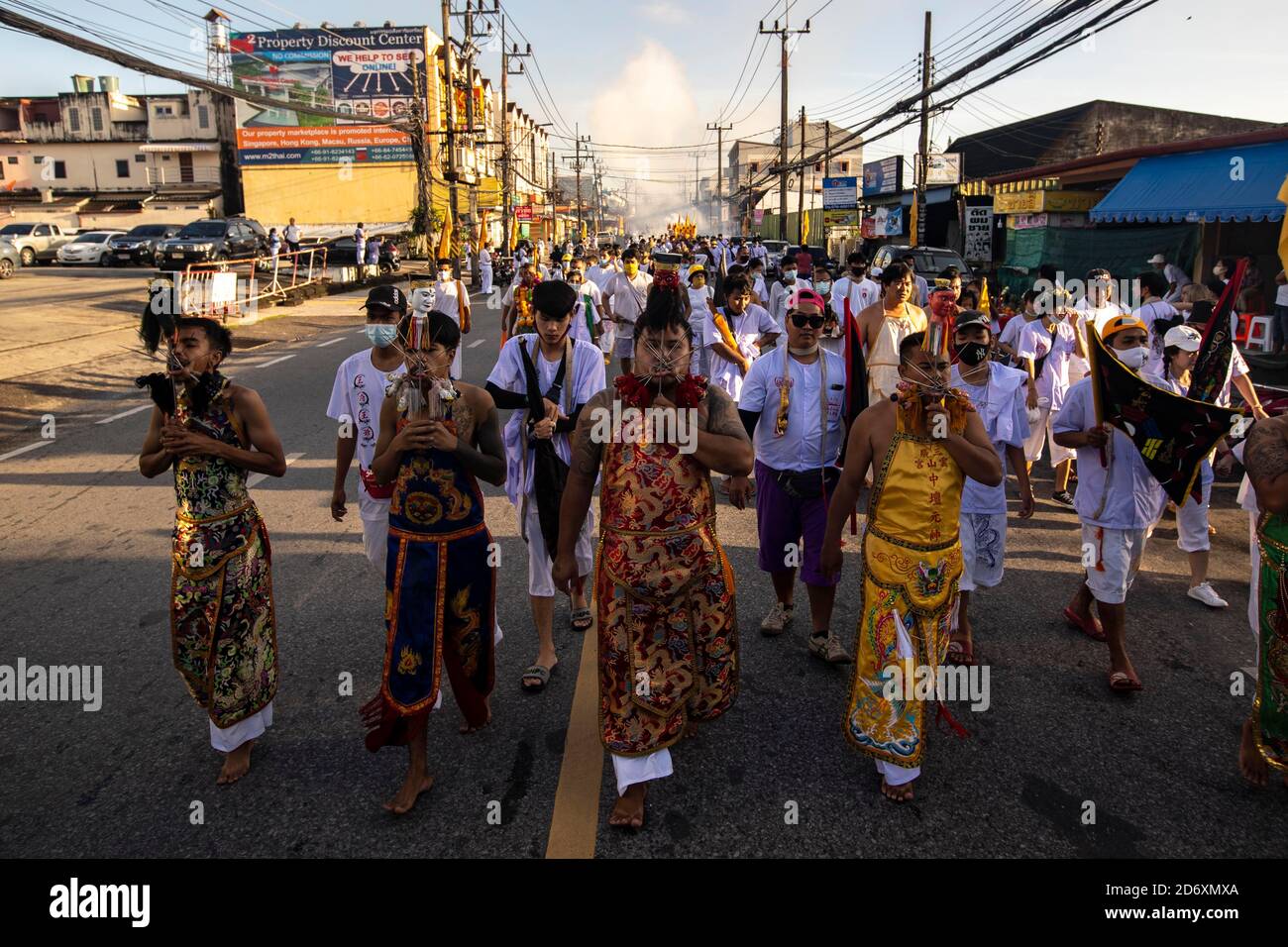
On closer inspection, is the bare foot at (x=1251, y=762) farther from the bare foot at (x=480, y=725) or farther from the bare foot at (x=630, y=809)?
the bare foot at (x=480, y=725)

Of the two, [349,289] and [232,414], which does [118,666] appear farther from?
[349,289]

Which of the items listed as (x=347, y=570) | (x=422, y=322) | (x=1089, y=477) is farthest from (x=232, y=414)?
(x=1089, y=477)

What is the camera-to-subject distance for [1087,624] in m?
4.81

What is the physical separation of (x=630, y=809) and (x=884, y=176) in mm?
40765

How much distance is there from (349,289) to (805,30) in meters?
24.4

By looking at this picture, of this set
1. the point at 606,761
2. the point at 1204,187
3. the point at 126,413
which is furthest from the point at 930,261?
the point at 606,761

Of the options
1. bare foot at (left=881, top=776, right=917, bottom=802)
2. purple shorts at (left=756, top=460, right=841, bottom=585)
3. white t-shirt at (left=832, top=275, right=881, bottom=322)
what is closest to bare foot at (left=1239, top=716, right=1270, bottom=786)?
bare foot at (left=881, top=776, right=917, bottom=802)

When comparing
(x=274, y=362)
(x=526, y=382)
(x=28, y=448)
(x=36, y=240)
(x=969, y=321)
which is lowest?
(x=28, y=448)

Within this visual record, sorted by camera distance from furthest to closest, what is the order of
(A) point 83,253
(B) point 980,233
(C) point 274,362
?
(A) point 83,253 → (B) point 980,233 → (C) point 274,362

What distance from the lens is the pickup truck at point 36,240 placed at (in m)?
33.9

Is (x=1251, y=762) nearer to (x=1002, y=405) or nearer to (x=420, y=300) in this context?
(x=1002, y=405)

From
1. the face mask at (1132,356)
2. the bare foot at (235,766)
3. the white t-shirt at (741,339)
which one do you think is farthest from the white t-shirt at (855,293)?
the bare foot at (235,766)

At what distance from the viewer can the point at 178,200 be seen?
49.6 metres

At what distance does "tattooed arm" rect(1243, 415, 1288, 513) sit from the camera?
3.12m
